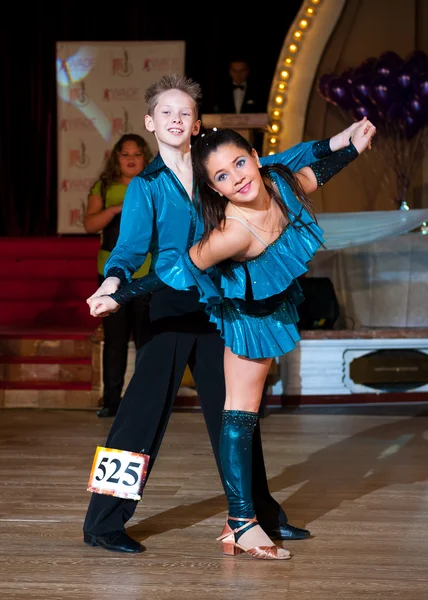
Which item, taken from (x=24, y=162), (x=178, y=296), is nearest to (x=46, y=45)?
(x=24, y=162)

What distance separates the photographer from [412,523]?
3191 millimetres

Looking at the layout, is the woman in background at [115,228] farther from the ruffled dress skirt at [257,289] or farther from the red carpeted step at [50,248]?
the red carpeted step at [50,248]

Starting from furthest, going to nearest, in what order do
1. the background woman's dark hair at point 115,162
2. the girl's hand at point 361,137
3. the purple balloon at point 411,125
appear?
the purple balloon at point 411,125 → the background woman's dark hair at point 115,162 → the girl's hand at point 361,137

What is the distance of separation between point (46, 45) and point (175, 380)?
7.12m

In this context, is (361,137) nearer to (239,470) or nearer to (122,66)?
(239,470)

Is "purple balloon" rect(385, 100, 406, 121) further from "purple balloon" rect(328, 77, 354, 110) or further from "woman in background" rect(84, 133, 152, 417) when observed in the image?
"woman in background" rect(84, 133, 152, 417)

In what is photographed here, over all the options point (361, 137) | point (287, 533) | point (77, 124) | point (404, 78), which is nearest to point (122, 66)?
point (77, 124)

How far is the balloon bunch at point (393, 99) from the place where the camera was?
21.7 feet

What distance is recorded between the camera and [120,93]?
8.96m

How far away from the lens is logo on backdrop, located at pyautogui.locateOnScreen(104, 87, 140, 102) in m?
8.95

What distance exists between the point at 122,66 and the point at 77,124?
659 mm

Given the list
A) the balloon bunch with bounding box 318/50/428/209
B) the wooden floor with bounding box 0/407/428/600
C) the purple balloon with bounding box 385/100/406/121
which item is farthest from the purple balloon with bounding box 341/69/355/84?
the wooden floor with bounding box 0/407/428/600

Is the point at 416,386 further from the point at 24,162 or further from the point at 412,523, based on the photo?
the point at 24,162

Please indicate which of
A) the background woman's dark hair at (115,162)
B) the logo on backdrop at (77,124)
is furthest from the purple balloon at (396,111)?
the logo on backdrop at (77,124)
